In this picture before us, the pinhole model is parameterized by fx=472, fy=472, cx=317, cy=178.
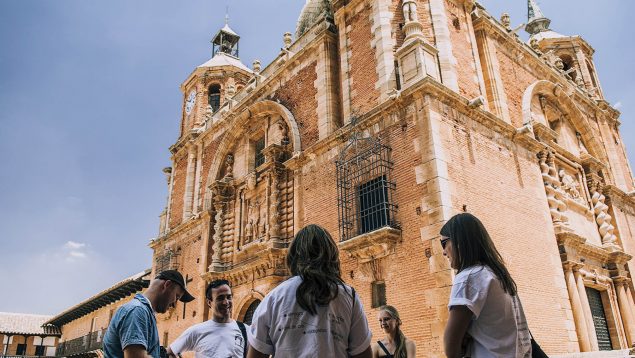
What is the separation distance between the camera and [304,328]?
250 centimetres

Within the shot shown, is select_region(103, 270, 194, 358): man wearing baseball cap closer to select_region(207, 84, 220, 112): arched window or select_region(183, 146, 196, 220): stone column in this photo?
select_region(183, 146, 196, 220): stone column

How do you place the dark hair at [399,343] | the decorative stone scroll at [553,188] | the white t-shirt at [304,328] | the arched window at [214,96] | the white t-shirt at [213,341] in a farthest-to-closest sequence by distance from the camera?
Result: the arched window at [214,96], the decorative stone scroll at [553,188], the dark hair at [399,343], the white t-shirt at [213,341], the white t-shirt at [304,328]

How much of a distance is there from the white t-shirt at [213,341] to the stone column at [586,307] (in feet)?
33.5

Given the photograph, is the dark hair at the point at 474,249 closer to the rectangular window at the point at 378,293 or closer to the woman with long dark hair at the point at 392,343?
the woman with long dark hair at the point at 392,343

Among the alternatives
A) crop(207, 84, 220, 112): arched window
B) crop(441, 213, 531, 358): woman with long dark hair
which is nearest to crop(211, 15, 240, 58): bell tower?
crop(207, 84, 220, 112): arched window

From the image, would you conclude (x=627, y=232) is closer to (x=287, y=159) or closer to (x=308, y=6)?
(x=287, y=159)

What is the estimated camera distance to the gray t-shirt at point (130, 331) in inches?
115

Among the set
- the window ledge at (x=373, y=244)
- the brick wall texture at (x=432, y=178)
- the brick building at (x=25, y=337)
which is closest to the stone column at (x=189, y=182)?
the brick wall texture at (x=432, y=178)

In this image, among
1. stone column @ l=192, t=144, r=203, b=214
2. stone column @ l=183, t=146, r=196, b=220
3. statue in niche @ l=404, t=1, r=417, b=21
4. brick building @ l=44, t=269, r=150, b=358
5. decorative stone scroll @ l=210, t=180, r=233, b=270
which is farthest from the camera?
brick building @ l=44, t=269, r=150, b=358

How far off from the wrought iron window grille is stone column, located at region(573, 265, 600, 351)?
5700 millimetres

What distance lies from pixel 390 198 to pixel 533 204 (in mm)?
4343

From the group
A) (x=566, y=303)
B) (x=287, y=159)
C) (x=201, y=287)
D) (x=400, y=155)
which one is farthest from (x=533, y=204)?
(x=201, y=287)

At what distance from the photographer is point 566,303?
1133cm

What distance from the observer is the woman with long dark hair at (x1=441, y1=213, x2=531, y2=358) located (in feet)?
7.67
